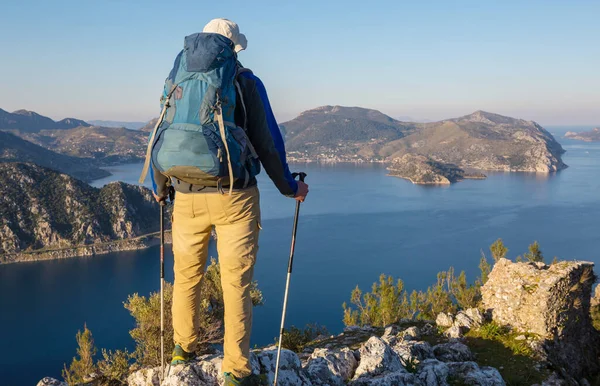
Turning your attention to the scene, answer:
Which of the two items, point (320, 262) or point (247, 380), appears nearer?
point (247, 380)

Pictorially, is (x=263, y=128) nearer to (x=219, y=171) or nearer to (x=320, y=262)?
(x=219, y=171)

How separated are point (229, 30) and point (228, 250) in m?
1.85

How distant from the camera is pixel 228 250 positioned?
3689 millimetres

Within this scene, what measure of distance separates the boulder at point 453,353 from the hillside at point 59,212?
397 feet

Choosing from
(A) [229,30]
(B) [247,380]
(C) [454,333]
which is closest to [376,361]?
(B) [247,380]

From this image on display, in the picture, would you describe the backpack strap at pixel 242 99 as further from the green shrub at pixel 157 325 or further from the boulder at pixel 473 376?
the green shrub at pixel 157 325

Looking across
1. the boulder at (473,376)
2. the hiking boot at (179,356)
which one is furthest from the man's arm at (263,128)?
the boulder at (473,376)

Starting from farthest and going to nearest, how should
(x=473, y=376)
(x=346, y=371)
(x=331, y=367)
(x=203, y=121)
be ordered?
(x=473, y=376) < (x=346, y=371) < (x=331, y=367) < (x=203, y=121)

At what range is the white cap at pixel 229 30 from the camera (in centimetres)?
354

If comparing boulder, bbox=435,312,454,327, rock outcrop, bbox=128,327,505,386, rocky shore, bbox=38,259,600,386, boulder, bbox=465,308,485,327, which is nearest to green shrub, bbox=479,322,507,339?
rocky shore, bbox=38,259,600,386

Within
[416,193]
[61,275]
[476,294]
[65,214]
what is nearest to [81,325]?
[61,275]

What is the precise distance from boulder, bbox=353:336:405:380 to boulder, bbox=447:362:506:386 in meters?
0.74

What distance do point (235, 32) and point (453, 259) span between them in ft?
259

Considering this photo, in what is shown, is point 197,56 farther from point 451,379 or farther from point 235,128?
point 451,379
